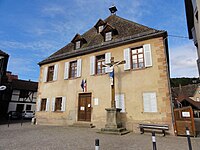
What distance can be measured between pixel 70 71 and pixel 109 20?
6438 mm

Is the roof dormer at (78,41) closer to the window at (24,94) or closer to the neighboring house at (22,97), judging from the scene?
the neighboring house at (22,97)

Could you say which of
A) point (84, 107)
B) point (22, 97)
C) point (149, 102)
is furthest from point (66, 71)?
point (22, 97)

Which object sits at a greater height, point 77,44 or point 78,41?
point 78,41

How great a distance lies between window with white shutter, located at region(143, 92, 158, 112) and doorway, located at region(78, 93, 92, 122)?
4.14m

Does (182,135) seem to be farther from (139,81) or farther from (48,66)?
(48,66)

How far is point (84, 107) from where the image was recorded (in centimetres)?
1152

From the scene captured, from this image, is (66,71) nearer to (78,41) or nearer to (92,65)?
(92,65)

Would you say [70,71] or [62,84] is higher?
[70,71]

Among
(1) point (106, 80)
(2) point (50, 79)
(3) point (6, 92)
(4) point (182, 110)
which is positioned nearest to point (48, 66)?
(2) point (50, 79)

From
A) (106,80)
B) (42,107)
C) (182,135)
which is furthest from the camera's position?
(42,107)

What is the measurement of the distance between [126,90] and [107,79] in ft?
5.33

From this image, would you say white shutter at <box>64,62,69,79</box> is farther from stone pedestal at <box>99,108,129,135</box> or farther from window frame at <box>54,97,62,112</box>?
stone pedestal at <box>99,108,129,135</box>

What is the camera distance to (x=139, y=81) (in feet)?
31.8

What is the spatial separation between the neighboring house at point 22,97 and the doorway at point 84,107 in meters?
19.1
